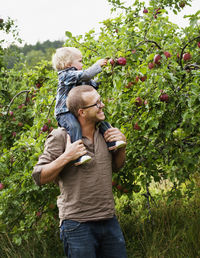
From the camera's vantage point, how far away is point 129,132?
284 cm

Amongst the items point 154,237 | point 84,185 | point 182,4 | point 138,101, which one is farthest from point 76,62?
point 182,4

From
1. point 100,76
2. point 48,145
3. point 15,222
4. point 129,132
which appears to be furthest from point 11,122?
point 48,145

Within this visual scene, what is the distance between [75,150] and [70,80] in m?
0.81

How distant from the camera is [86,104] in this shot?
183 cm

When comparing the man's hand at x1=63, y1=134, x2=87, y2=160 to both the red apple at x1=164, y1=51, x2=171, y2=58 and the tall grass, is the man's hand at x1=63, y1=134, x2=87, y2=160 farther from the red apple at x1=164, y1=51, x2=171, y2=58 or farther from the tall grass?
the tall grass

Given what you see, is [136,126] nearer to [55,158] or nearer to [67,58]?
[67,58]

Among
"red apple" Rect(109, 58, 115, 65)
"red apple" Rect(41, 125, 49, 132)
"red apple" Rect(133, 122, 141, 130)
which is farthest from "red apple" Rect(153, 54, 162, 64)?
"red apple" Rect(41, 125, 49, 132)

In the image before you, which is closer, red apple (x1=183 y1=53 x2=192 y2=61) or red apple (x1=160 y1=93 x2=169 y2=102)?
red apple (x1=160 y1=93 x2=169 y2=102)

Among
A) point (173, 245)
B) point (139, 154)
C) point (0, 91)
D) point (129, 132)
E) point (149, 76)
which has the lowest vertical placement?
point (173, 245)

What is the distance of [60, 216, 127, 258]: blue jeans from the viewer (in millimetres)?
1671

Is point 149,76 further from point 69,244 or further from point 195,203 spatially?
point 195,203

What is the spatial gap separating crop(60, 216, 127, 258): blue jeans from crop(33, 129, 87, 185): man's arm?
27 centimetres

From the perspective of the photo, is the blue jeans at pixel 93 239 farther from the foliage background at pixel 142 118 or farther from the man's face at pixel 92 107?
the foliage background at pixel 142 118

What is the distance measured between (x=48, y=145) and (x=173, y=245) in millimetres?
2106
